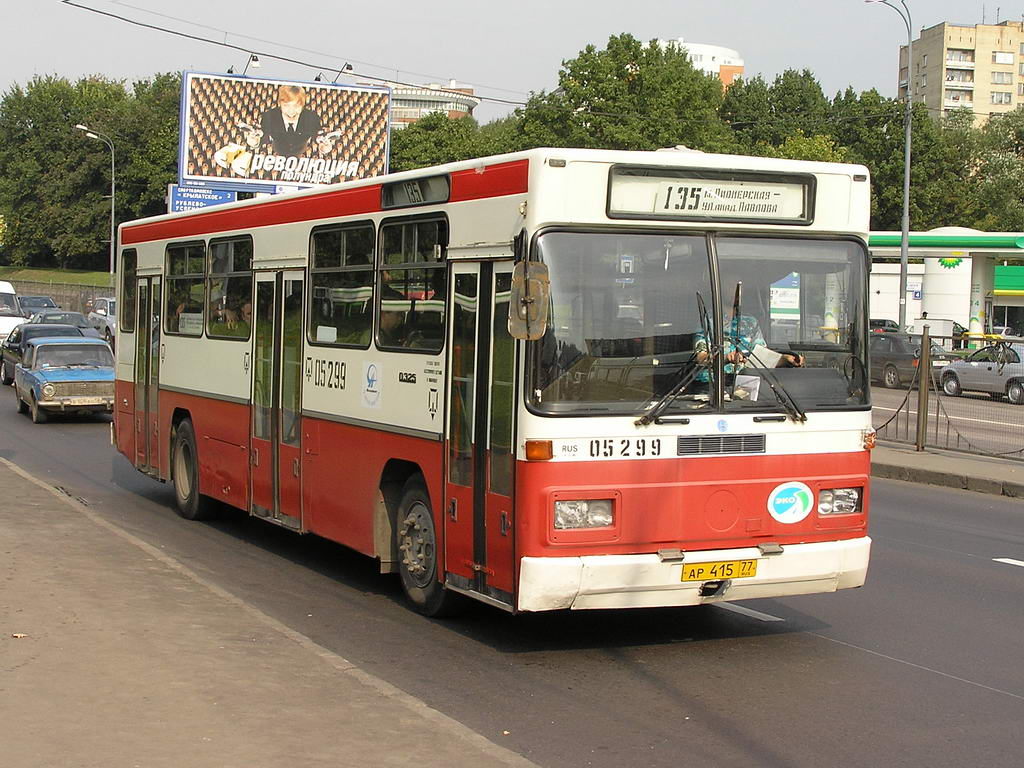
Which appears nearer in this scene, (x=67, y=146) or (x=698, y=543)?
(x=698, y=543)

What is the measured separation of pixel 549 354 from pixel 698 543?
55.9 inches

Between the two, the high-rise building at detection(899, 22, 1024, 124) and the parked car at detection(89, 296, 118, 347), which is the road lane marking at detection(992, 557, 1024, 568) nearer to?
the parked car at detection(89, 296, 118, 347)

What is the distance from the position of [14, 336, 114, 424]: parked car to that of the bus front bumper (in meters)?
18.7

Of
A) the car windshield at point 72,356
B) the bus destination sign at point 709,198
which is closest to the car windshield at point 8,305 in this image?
the car windshield at point 72,356

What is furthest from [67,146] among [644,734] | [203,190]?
[644,734]

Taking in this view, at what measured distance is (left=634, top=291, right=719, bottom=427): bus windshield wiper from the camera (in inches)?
301

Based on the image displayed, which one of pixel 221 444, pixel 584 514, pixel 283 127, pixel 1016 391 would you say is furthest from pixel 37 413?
pixel 1016 391

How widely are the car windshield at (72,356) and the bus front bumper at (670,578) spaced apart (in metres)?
20.7

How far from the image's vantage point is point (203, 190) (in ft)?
128

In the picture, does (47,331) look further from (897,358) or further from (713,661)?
(713,661)

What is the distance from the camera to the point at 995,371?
3130 cm

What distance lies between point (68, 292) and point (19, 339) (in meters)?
56.4

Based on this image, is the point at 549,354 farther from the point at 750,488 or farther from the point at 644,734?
the point at 644,734

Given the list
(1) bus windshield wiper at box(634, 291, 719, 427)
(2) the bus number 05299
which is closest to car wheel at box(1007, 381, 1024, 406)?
(1) bus windshield wiper at box(634, 291, 719, 427)
